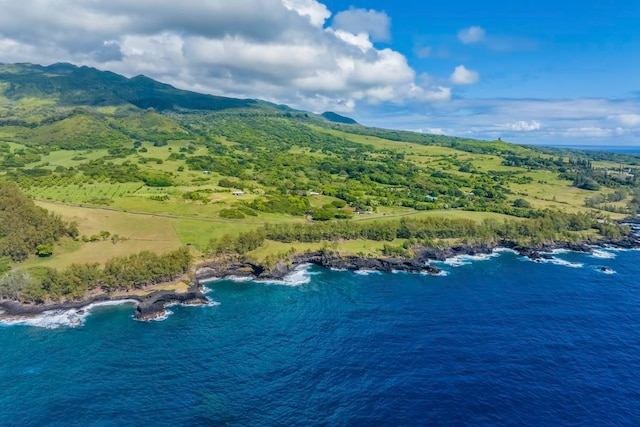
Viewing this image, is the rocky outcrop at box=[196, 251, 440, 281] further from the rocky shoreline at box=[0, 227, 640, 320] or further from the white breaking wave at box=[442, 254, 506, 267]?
the white breaking wave at box=[442, 254, 506, 267]

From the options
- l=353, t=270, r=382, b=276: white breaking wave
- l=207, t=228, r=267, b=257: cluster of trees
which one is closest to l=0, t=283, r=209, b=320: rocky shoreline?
l=207, t=228, r=267, b=257: cluster of trees

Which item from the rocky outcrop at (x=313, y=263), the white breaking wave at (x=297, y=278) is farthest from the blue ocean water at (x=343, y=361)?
the rocky outcrop at (x=313, y=263)

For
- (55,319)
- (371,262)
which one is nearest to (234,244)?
(371,262)

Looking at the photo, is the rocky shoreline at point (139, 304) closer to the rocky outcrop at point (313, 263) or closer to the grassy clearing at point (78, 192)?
the rocky outcrop at point (313, 263)

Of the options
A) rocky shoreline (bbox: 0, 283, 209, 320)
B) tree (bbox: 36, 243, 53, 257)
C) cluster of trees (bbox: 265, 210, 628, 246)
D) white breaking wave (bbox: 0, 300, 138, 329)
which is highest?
cluster of trees (bbox: 265, 210, 628, 246)

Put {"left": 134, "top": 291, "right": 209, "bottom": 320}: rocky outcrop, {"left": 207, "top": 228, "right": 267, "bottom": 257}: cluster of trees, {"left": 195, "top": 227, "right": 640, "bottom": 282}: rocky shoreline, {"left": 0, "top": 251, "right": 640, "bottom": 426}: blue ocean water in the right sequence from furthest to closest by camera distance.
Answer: {"left": 207, "top": 228, "right": 267, "bottom": 257}: cluster of trees, {"left": 195, "top": 227, "right": 640, "bottom": 282}: rocky shoreline, {"left": 134, "top": 291, "right": 209, "bottom": 320}: rocky outcrop, {"left": 0, "top": 251, "right": 640, "bottom": 426}: blue ocean water

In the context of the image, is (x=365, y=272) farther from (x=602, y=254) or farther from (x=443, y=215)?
(x=602, y=254)

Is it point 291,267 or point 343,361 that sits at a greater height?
point 291,267
